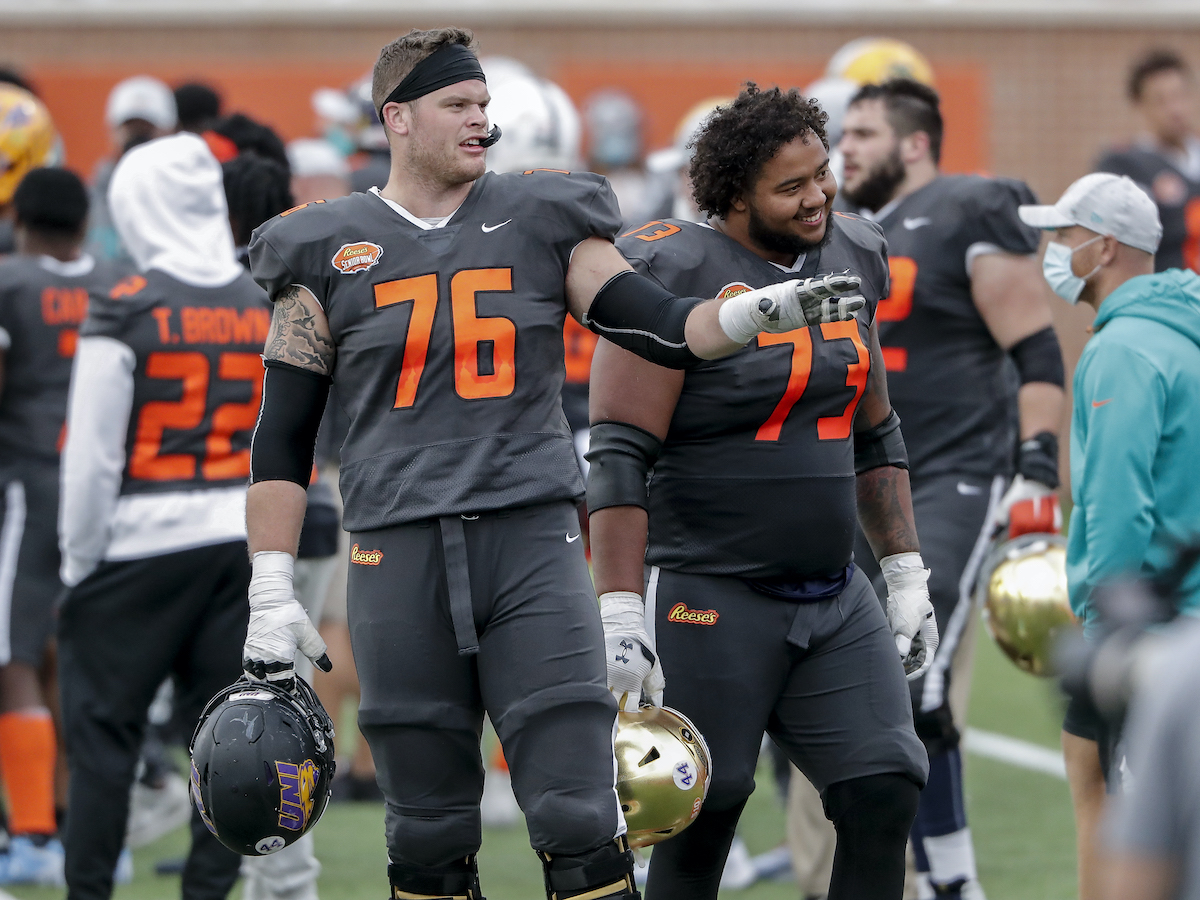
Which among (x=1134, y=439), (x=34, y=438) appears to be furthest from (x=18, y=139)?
(x=1134, y=439)

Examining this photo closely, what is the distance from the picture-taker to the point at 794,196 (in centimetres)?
380

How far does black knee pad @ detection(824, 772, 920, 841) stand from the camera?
148 inches

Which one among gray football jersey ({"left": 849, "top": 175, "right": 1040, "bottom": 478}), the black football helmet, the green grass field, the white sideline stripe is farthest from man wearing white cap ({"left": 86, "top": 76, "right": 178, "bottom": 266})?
the black football helmet

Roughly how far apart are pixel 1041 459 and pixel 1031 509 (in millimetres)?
153

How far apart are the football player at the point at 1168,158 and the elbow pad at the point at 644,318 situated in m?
7.17

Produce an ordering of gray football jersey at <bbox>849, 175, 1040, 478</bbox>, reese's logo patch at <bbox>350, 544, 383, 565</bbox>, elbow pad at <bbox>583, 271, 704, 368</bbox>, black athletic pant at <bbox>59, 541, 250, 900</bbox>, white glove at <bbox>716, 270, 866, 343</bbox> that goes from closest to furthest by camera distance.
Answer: white glove at <bbox>716, 270, 866, 343</bbox> < elbow pad at <bbox>583, 271, 704, 368</bbox> < reese's logo patch at <bbox>350, 544, 383, 565</bbox> < black athletic pant at <bbox>59, 541, 250, 900</bbox> < gray football jersey at <bbox>849, 175, 1040, 478</bbox>

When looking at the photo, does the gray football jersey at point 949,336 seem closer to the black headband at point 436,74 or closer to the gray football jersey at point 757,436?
the gray football jersey at point 757,436

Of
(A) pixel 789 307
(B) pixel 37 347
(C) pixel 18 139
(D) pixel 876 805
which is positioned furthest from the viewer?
(C) pixel 18 139

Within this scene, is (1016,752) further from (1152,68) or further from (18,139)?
(18,139)

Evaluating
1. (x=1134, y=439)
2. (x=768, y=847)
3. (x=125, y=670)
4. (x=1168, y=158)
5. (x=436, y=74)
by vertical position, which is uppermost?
Result: (x=436, y=74)

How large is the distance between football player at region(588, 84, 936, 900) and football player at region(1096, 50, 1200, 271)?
6.72m

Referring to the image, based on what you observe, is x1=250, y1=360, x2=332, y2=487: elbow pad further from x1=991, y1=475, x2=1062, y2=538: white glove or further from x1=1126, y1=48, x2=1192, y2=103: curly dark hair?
x1=1126, y1=48, x2=1192, y2=103: curly dark hair

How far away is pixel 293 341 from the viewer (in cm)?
360

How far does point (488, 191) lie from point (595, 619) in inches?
37.6
